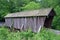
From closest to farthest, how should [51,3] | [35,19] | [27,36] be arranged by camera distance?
[27,36]
[35,19]
[51,3]

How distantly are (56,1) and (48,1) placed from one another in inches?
94.7

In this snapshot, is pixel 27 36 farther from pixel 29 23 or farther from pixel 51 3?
pixel 51 3

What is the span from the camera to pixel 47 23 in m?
20.8

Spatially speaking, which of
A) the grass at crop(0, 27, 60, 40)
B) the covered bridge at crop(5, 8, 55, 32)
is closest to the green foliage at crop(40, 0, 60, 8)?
the covered bridge at crop(5, 8, 55, 32)

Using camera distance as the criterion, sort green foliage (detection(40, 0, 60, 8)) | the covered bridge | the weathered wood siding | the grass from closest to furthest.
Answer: the grass
the covered bridge
the weathered wood siding
green foliage (detection(40, 0, 60, 8))

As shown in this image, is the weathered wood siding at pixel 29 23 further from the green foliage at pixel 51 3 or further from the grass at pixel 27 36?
the grass at pixel 27 36

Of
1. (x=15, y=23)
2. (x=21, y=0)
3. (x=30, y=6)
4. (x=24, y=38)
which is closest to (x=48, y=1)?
(x=30, y=6)

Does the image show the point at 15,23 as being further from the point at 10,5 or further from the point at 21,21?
the point at 10,5

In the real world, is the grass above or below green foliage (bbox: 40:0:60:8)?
above

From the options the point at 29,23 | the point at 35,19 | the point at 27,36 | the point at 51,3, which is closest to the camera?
the point at 27,36

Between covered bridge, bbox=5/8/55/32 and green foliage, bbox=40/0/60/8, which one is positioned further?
green foliage, bbox=40/0/60/8

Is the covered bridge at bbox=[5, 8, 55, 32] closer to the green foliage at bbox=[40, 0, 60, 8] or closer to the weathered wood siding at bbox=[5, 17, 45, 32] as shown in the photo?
the weathered wood siding at bbox=[5, 17, 45, 32]

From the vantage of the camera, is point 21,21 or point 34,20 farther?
point 21,21

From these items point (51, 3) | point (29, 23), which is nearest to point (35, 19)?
point (29, 23)
